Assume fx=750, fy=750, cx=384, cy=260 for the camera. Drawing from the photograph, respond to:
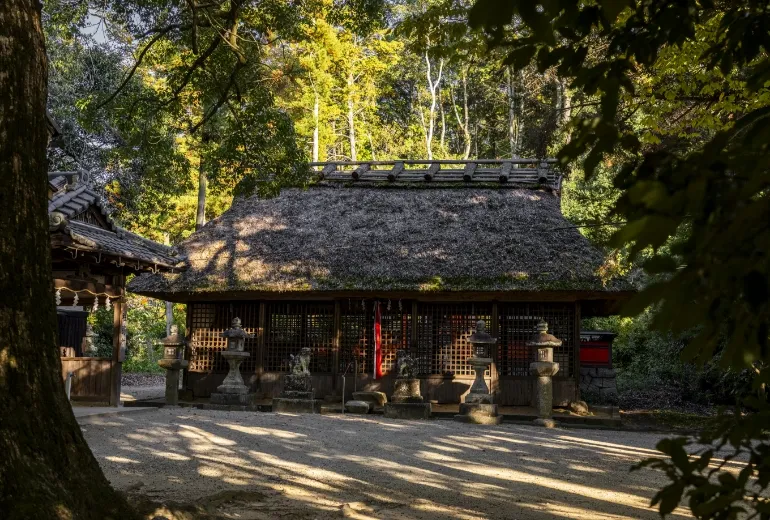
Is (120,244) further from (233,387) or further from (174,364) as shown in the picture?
(233,387)

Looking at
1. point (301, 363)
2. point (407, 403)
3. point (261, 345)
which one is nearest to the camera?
point (407, 403)

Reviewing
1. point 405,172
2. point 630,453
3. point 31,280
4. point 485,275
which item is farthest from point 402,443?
point 405,172

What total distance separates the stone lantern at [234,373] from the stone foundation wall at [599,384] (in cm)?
735

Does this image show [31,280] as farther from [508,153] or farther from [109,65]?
[508,153]

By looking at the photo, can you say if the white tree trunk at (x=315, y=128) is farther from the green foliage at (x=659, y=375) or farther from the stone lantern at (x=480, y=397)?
the stone lantern at (x=480, y=397)

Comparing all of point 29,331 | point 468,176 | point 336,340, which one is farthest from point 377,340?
point 29,331

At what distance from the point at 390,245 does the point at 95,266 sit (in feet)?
17.8

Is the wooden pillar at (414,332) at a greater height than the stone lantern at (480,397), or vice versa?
the wooden pillar at (414,332)

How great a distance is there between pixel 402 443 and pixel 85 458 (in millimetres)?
5857

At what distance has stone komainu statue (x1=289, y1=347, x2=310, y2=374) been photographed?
1352 cm

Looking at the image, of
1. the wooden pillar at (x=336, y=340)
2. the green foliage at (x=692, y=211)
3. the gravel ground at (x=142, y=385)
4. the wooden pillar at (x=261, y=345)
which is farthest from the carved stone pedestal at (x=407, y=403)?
the green foliage at (x=692, y=211)

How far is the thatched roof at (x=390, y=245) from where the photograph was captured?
534 inches

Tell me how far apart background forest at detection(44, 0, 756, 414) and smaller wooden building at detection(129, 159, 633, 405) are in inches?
60.1

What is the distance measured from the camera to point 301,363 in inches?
532
